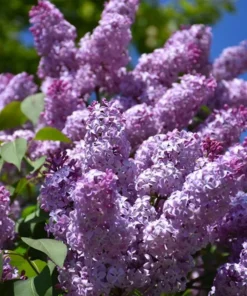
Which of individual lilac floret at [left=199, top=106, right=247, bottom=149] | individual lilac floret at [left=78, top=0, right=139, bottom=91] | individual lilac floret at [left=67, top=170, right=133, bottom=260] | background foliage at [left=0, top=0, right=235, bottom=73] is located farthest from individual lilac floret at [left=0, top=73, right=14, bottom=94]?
background foliage at [left=0, top=0, right=235, bottom=73]

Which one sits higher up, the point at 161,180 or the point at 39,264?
the point at 161,180

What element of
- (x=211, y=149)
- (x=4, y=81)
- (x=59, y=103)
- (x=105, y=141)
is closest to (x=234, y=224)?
(x=211, y=149)

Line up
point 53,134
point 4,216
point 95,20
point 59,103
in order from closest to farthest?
point 4,216 < point 53,134 < point 59,103 < point 95,20

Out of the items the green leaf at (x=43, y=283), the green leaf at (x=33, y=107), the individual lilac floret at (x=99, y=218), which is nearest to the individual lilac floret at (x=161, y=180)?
the individual lilac floret at (x=99, y=218)

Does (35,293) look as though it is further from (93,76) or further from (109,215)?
(93,76)

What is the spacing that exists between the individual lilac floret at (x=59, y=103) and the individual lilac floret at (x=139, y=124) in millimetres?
211

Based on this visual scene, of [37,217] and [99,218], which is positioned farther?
[37,217]

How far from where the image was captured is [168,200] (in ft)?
4.75

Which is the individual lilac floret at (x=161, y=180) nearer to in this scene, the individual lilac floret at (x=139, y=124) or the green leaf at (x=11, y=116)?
the individual lilac floret at (x=139, y=124)

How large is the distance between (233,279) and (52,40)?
3.66ft

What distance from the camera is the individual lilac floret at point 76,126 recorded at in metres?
2.00

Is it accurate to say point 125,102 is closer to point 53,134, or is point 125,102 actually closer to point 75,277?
point 53,134

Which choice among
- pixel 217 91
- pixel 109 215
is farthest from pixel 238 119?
pixel 109 215

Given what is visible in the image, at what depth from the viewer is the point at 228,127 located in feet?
6.33
